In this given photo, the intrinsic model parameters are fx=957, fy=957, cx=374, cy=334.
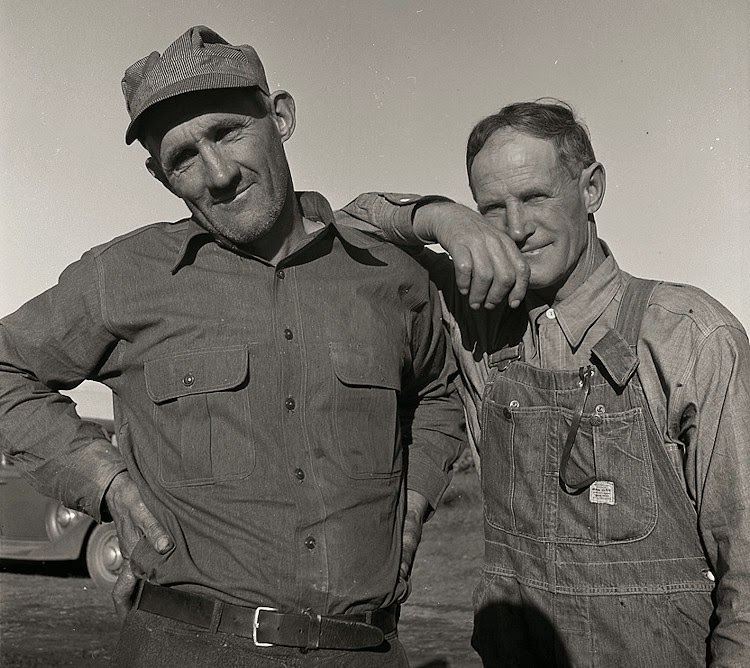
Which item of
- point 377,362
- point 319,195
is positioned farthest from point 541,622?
point 319,195

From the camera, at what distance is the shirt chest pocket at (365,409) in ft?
8.32

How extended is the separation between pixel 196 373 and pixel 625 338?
1124 millimetres

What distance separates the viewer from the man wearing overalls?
237 centimetres

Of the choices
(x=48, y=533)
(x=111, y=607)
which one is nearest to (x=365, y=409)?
(x=111, y=607)

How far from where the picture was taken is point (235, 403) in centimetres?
248

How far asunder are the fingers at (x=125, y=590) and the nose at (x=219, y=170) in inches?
41.3

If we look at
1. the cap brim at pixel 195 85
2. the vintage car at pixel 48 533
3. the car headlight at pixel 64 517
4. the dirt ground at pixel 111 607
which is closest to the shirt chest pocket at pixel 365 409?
the cap brim at pixel 195 85

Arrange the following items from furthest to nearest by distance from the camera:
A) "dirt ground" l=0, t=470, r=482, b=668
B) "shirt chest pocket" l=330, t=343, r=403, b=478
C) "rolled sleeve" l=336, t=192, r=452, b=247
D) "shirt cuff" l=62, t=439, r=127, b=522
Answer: "dirt ground" l=0, t=470, r=482, b=668
"rolled sleeve" l=336, t=192, r=452, b=247
"shirt cuff" l=62, t=439, r=127, b=522
"shirt chest pocket" l=330, t=343, r=403, b=478

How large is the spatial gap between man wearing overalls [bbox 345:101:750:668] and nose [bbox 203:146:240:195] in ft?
1.92

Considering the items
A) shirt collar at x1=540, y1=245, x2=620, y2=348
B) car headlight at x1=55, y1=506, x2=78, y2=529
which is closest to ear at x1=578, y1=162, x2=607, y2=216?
shirt collar at x1=540, y1=245, x2=620, y2=348

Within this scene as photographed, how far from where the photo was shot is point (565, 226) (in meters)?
2.63

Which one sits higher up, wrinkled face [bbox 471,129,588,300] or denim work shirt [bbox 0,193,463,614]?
wrinkled face [bbox 471,129,588,300]

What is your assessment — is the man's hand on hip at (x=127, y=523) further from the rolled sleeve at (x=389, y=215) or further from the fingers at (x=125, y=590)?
the rolled sleeve at (x=389, y=215)

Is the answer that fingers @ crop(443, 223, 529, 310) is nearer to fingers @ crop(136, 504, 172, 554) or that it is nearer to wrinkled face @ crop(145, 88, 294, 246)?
wrinkled face @ crop(145, 88, 294, 246)
